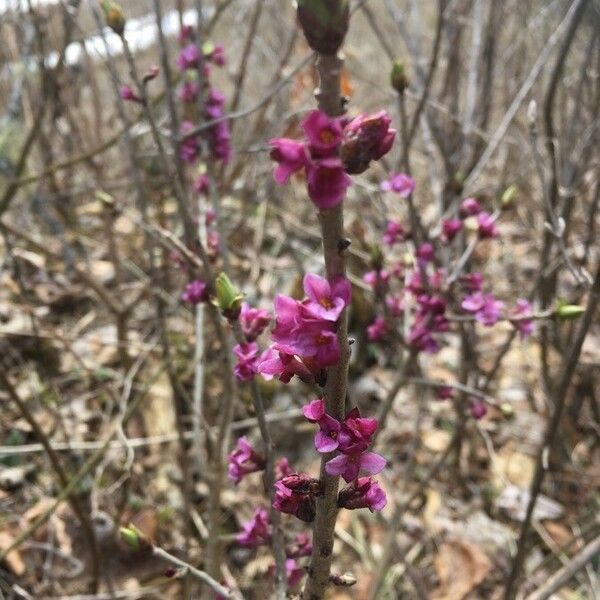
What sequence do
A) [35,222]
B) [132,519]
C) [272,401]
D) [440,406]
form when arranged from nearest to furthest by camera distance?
[132,519]
[272,401]
[440,406]
[35,222]

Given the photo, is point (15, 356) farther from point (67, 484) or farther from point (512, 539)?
point (512, 539)

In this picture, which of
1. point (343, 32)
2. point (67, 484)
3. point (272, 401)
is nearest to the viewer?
point (343, 32)

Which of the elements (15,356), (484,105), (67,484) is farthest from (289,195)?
(67,484)

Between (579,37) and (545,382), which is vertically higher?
(579,37)

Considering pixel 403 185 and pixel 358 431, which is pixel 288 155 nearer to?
pixel 358 431

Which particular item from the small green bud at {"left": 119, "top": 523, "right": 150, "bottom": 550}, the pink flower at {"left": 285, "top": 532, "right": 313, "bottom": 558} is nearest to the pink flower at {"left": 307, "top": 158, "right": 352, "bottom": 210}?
the small green bud at {"left": 119, "top": 523, "right": 150, "bottom": 550}

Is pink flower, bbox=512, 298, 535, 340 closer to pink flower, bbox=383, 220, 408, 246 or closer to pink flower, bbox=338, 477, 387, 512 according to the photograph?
pink flower, bbox=383, 220, 408, 246

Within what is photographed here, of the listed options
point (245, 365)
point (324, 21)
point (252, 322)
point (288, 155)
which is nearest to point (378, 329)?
point (252, 322)
